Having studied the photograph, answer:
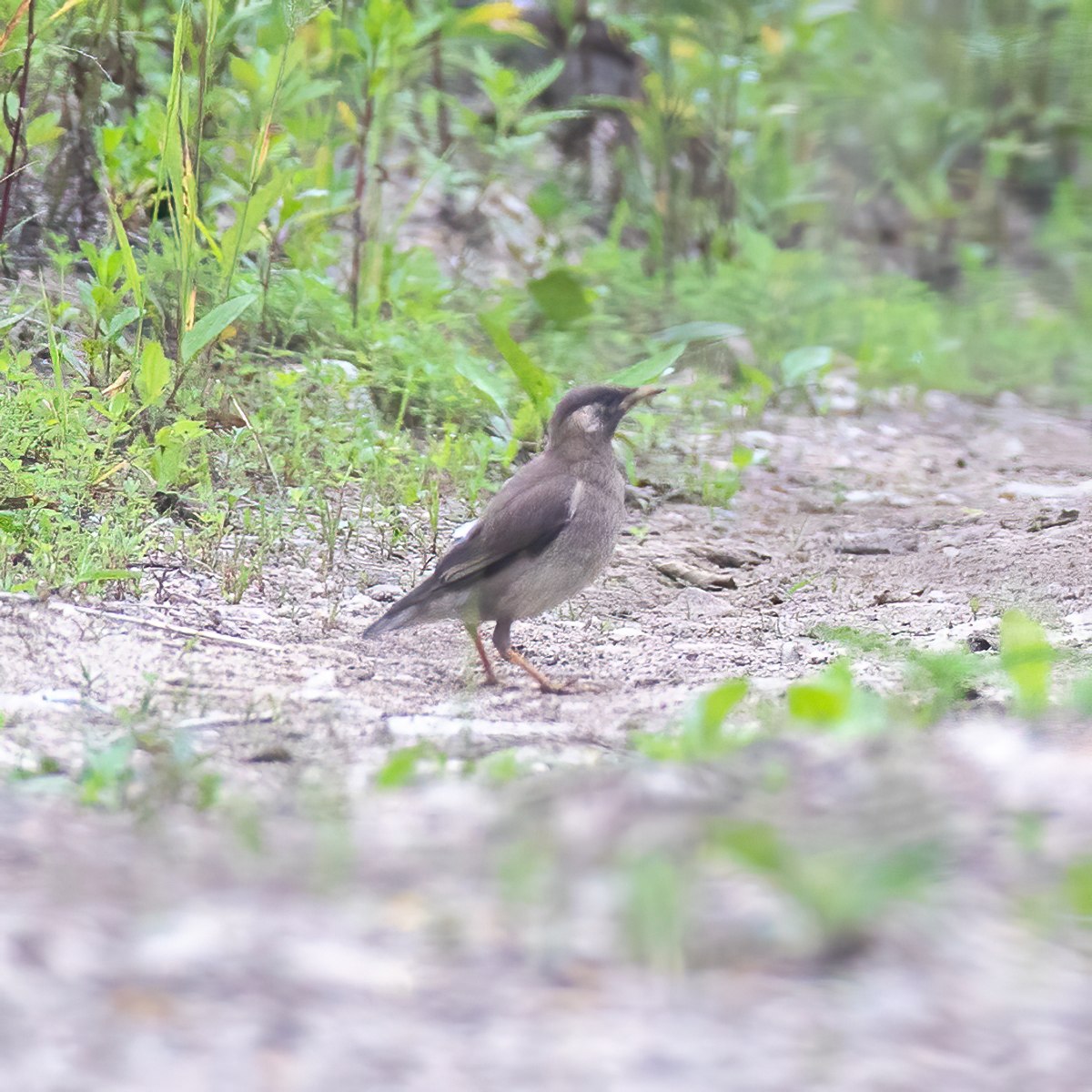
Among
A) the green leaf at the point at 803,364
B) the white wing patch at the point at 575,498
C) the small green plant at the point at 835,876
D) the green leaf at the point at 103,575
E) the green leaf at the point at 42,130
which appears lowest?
the green leaf at the point at 803,364

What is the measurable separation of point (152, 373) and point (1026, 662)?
2950mm

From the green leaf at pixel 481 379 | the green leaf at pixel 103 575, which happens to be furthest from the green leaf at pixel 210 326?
the green leaf at pixel 481 379

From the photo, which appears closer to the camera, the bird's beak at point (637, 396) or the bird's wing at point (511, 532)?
the bird's wing at point (511, 532)

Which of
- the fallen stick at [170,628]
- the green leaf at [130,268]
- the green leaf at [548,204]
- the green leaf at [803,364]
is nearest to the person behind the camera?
the fallen stick at [170,628]

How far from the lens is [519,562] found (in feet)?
14.4

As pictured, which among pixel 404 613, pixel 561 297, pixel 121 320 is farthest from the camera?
pixel 561 297

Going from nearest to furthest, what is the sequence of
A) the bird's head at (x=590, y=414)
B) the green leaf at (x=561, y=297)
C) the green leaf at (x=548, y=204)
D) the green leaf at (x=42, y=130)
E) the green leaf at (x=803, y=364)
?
the bird's head at (x=590, y=414), the green leaf at (x=42, y=130), the green leaf at (x=561, y=297), the green leaf at (x=803, y=364), the green leaf at (x=548, y=204)

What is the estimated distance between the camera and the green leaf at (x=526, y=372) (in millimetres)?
5684

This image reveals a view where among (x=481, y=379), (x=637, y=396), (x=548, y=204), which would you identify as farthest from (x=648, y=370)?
(x=548, y=204)

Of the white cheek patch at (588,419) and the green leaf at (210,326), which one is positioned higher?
the green leaf at (210,326)

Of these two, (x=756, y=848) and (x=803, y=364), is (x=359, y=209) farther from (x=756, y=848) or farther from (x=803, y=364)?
(x=756, y=848)

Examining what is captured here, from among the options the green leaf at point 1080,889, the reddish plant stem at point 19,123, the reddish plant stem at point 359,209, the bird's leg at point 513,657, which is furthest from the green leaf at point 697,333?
the green leaf at point 1080,889

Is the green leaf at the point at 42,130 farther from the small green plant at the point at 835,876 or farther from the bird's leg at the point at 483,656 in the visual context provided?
the small green plant at the point at 835,876

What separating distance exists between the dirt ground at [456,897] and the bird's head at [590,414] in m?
0.91
